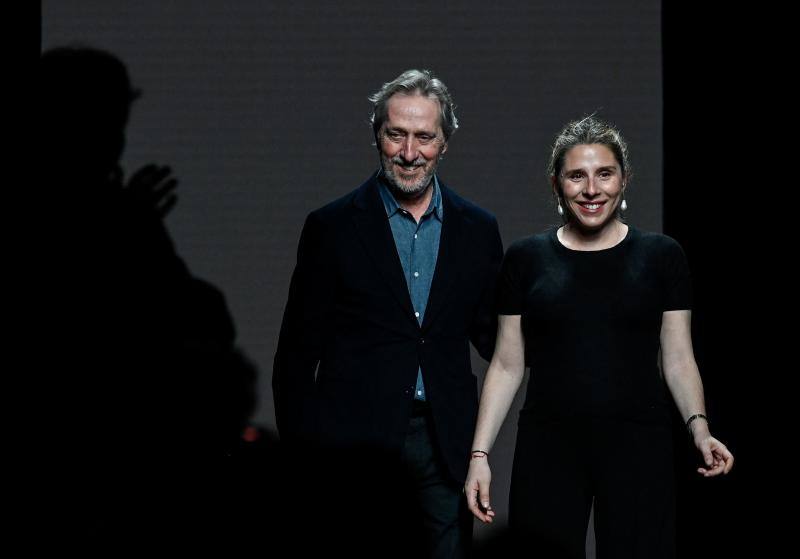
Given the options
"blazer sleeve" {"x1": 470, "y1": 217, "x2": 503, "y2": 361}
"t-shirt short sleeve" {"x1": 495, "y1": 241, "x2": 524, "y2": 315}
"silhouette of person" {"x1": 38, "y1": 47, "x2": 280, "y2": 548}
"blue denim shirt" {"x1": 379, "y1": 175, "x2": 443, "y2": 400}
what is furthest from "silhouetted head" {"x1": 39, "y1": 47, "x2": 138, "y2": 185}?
"t-shirt short sleeve" {"x1": 495, "y1": 241, "x2": 524, "y2": 315}

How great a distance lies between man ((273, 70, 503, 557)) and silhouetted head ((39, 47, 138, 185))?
1202mm

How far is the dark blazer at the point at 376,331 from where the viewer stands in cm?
256

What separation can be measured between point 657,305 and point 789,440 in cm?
108

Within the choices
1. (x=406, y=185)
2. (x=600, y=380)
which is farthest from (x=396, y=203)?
(x=600, y=380)

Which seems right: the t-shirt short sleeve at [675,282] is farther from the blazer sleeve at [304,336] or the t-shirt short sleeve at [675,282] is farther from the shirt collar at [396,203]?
the blazer sleeve at [304,336]

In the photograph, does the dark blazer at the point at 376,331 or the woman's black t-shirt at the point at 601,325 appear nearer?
the woman's black t-shirt at the point at 601,325

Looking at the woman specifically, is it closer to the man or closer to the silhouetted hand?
the man

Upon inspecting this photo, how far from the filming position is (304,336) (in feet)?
8.74

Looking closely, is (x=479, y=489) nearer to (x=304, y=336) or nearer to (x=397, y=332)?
(x=397, y=332)

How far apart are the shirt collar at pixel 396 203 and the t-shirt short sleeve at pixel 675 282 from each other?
53cm

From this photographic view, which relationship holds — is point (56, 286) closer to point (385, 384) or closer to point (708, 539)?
point (385, 384)

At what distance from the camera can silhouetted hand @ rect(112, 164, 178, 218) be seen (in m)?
3.57

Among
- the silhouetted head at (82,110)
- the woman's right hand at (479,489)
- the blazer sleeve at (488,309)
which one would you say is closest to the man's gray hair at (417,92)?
the blazer sleeve at (488,309)

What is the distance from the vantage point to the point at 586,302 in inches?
94.2
